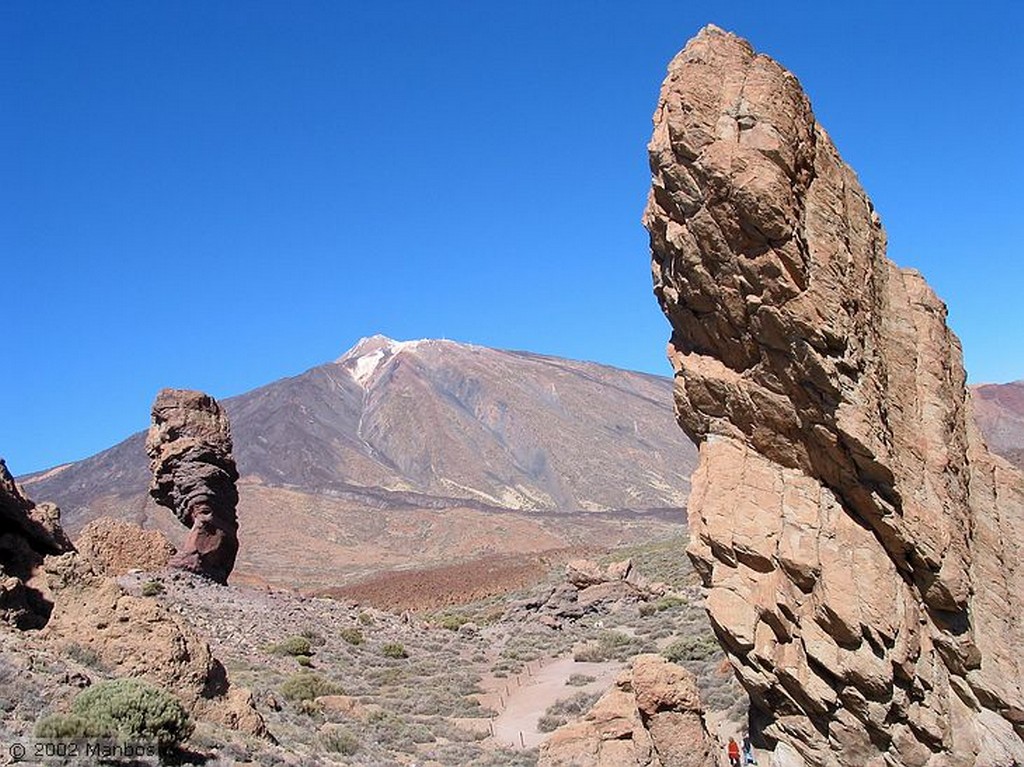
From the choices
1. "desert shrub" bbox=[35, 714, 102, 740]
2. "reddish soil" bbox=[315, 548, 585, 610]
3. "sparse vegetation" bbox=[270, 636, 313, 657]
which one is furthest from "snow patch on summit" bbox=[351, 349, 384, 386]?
"desert shrub" bbox=[35, 714, 102, 740]

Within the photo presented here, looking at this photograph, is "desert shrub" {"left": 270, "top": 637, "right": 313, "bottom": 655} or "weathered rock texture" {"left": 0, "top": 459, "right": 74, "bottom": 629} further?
"desert shrub" {"left": 270, "top": 637, "right": 313, "bottom": 655}

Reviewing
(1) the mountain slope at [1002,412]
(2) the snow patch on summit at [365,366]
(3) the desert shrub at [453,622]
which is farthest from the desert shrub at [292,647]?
(2) the snow patch on summit at [365,366]

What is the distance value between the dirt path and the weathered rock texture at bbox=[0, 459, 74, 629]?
30.2 ft

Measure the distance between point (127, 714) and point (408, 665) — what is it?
725 inches

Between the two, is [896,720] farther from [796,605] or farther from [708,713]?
[708,713]

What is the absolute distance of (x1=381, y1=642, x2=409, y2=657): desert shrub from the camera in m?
27.5

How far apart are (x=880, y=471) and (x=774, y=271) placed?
88.1 inches

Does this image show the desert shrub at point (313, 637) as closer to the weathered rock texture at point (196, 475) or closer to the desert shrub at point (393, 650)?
the desert shrub at point (393, 650)

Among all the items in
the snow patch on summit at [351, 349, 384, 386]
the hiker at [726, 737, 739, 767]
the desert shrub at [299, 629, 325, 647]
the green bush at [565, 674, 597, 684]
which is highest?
the snow patch on summit at [351, 349, 384, 386]

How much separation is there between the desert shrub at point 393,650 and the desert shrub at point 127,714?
1859 centimetres

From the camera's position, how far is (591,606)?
32.9 m

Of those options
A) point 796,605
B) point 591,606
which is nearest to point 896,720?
point 796,605
